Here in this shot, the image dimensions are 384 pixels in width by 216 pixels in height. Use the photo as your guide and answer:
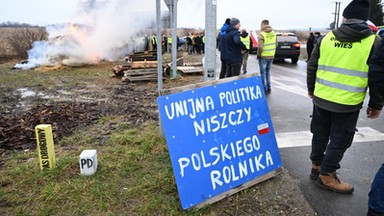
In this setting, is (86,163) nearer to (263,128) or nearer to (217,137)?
(217,137)

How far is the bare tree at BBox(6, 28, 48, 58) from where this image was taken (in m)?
21.1

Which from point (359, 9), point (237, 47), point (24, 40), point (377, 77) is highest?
point (359, 9)

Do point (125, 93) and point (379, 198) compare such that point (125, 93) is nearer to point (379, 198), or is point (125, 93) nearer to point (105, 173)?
point (105, 173)

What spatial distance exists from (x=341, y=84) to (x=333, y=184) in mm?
1091

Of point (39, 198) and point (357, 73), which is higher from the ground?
point (357, 73)

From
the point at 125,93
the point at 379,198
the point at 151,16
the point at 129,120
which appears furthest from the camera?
the point at 151,16

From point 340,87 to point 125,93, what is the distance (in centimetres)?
677

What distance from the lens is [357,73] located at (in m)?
2.84

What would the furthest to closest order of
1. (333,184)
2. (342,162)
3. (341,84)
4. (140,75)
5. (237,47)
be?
(140,75), (237,47), (342,162), (333,184), (341,84)

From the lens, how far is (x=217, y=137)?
2949 mm

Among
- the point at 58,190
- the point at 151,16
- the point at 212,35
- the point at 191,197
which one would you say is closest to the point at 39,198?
the point at 58,190

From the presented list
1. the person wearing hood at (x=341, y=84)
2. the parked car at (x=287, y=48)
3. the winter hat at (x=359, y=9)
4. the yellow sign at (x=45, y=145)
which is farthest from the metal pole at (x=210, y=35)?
the parked car at (x=287, y=48)

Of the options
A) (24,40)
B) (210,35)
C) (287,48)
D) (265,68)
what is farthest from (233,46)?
(24,40)

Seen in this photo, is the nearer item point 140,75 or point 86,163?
point 86,163
